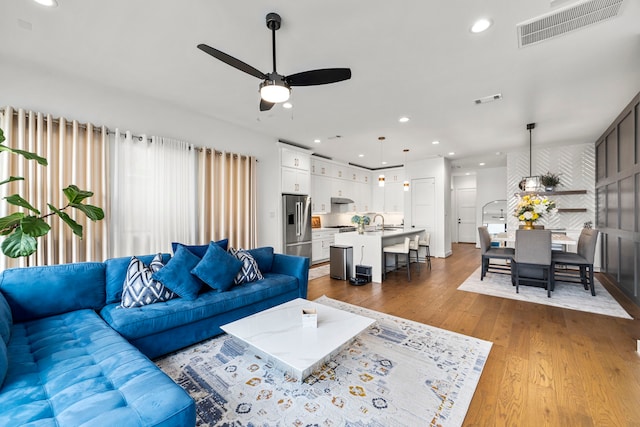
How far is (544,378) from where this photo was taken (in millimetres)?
2045

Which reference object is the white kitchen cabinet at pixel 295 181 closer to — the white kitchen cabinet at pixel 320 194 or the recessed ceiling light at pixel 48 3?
the white kitchen cabinet at pixel 320 194

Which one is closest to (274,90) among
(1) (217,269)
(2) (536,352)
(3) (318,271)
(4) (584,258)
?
(1) (217,269)

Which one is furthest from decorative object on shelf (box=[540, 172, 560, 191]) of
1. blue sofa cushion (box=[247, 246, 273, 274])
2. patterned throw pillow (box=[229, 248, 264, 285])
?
patterned throw pillow (box=[229, 248, 264, 285])

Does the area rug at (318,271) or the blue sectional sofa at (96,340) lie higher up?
the blue sectional sofa at (96,340)

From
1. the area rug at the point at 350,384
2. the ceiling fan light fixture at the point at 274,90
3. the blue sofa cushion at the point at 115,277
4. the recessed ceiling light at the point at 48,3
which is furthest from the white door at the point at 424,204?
the recessed ceiling light at the point at 48,3

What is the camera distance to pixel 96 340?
5.95 feet

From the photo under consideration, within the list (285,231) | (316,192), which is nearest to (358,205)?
(316,192)

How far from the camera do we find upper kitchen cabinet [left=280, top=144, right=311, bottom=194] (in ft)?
18.4

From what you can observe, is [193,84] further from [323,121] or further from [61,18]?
[323,121]

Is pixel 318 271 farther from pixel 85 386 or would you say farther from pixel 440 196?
pixel 85 386

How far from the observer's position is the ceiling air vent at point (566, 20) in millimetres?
1978

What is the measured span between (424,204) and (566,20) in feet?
18.6

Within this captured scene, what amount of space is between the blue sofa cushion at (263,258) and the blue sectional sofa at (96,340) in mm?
269

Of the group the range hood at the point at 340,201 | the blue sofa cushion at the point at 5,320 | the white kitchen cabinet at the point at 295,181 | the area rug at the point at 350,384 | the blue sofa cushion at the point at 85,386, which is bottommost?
the area rug at the point at 350,384
